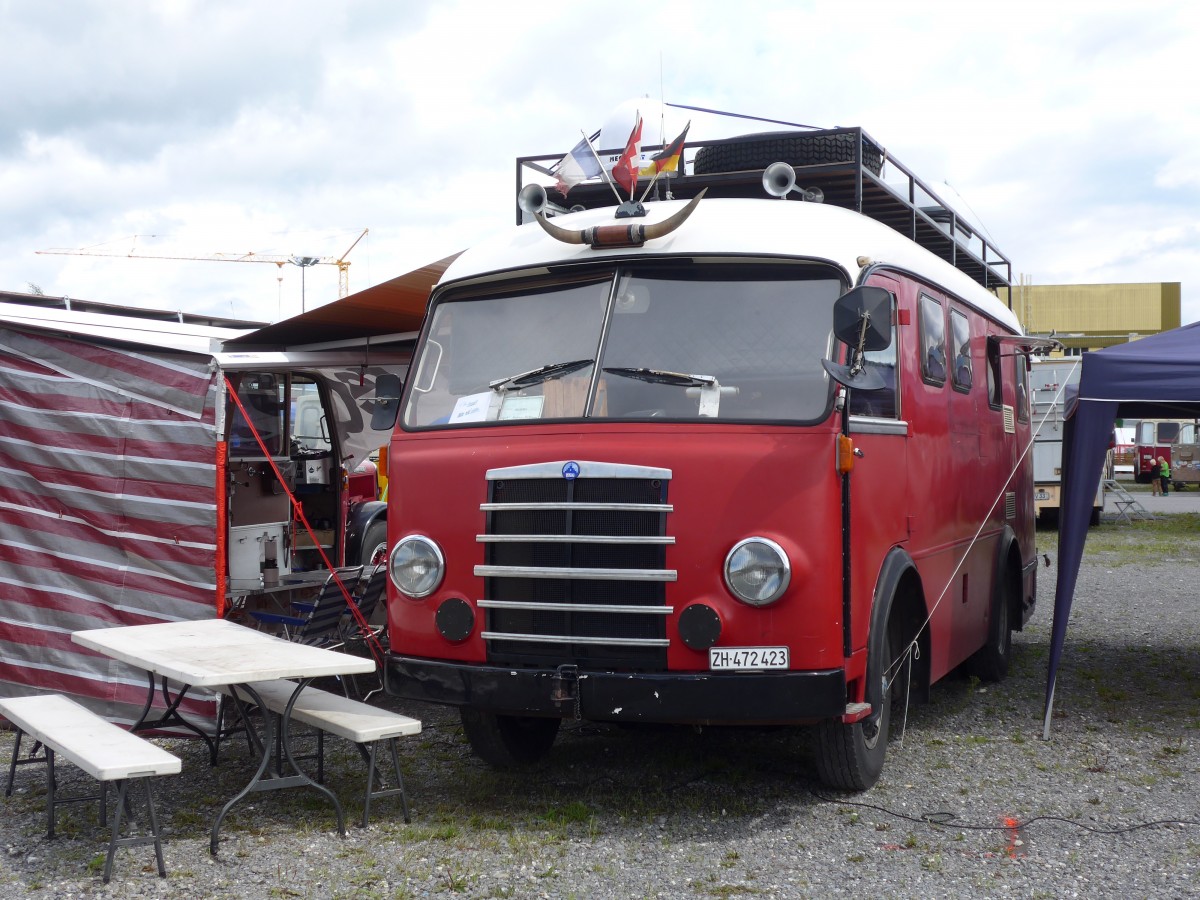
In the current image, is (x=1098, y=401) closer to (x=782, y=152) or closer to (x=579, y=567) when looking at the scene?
(x=782, y=152)

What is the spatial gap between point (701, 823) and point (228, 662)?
7.15 ft

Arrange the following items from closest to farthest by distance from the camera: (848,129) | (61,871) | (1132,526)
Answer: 1. (61,871)
2. (848,129)
3. (1132,526)

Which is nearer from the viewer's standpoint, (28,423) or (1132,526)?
(28,423)

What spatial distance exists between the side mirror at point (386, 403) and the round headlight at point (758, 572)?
86.1 inches

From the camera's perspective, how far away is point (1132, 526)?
74.1 feet

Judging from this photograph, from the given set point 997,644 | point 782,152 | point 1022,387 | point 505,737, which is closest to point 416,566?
point 505,737

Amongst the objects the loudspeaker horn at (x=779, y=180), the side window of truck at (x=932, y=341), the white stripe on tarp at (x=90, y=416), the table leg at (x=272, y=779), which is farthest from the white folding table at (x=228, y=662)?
the loudspeaker horn at (x=779, y=180)

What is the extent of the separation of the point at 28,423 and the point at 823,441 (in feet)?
15.8

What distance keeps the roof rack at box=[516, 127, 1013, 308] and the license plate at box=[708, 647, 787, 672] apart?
3.46m

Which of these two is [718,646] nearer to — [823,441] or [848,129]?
[823,441]

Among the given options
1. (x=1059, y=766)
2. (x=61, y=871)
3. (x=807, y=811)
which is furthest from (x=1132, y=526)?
(x=61, y=871)

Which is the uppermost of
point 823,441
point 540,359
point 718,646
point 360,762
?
point 540,359

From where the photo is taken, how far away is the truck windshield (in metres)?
5.39

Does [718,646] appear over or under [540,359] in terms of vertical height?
under
